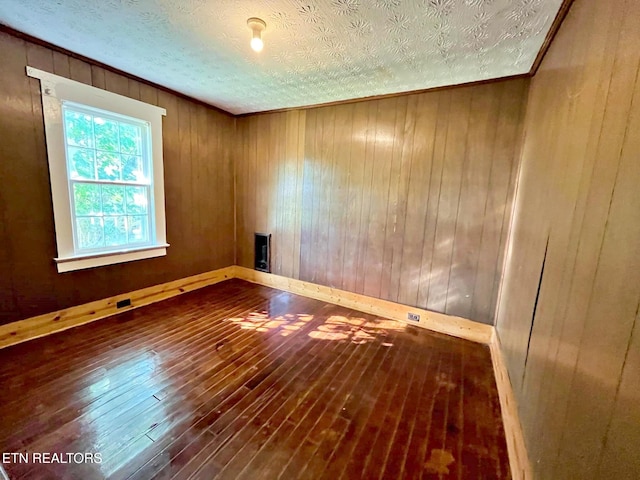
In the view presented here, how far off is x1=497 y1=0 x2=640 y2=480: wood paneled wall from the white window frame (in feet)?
12.1

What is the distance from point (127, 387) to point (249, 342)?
3.16ft

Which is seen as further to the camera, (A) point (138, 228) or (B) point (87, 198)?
(A) point (138, 228)

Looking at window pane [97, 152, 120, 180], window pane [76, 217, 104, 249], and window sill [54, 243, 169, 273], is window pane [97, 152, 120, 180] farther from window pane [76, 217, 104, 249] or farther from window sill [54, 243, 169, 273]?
window sill [54, 243, 169, 273]

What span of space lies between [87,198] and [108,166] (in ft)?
1.29

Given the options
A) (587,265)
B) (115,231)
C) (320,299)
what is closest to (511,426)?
(587,265)

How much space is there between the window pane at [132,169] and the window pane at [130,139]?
7 cm

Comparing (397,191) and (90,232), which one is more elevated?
(397,191)

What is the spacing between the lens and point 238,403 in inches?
72.6

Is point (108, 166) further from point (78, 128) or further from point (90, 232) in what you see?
point (90, 232)

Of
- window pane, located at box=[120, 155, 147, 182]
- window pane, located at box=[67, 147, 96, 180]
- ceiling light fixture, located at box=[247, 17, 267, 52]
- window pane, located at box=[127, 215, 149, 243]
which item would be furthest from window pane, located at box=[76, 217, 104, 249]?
ceiling light fixture, located at box=[247, 17, 267, 52]

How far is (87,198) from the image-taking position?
2.74 metres

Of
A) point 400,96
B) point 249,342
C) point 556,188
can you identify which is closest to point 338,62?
point 400,96

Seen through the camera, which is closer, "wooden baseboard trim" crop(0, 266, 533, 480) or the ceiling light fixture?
"wooden baseboard trim" crop(0, 266, 533, 480)

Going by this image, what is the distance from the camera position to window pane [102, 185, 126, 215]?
9.46 ft
